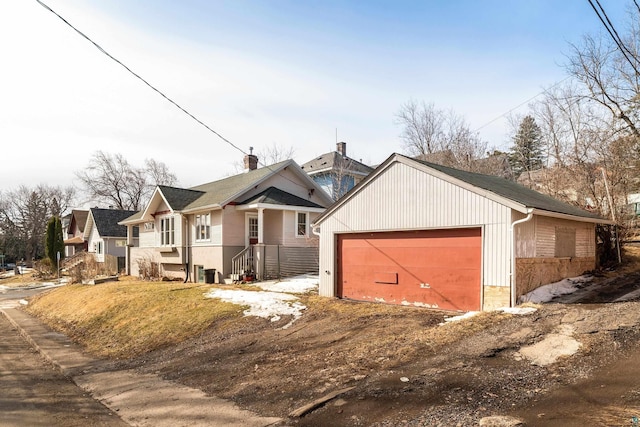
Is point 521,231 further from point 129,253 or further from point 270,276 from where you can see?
point 129,253

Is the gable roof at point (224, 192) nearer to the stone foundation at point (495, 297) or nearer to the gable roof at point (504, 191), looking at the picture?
the gable roof at point (504, 191)

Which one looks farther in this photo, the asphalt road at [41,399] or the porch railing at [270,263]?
the porch railing at [270,263]

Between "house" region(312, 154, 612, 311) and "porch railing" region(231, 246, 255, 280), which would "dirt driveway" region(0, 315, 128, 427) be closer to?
"house" region(312, 154, 612, 311)

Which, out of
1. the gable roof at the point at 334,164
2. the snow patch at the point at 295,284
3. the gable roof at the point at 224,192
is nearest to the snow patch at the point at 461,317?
the snow patch at the point at 295,284

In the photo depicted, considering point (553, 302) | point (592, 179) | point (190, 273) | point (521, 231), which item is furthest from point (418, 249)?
point (592, 179)

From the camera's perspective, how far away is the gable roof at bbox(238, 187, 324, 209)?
2079cm

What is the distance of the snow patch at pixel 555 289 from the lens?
1073cm

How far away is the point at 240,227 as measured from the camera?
21.5 m

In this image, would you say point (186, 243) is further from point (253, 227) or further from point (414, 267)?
point (414, 267)

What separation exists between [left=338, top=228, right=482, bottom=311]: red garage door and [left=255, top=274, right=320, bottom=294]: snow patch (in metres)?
2.35

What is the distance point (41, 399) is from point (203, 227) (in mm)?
15254

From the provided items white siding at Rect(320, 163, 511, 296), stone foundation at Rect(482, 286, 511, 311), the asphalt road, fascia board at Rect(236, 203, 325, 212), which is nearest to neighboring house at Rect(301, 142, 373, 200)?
fascia board at Rect(236, 203, 325, 212)

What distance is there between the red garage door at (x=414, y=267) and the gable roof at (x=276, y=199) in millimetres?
7333

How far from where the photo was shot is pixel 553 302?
10.7 metres
